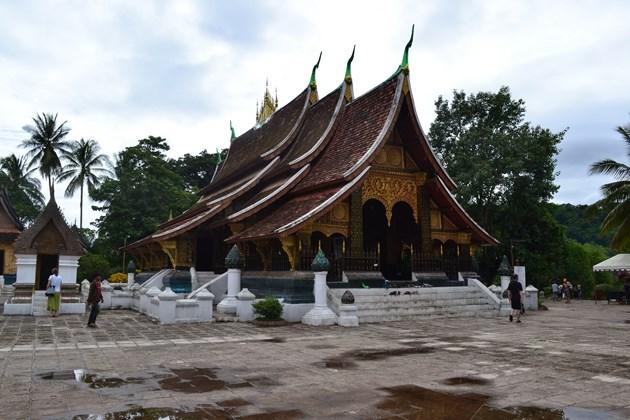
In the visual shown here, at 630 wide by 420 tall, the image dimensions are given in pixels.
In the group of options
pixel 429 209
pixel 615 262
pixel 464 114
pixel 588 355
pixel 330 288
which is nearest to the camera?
pixel 588 355

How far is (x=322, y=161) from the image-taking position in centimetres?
1700

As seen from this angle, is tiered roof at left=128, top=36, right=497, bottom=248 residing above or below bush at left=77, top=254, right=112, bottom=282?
above

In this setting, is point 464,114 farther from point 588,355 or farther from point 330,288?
point 588,355

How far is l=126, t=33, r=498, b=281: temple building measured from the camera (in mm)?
14588

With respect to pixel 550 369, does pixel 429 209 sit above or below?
above

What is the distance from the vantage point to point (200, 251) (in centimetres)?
2105

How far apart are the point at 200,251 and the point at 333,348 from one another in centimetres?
1371

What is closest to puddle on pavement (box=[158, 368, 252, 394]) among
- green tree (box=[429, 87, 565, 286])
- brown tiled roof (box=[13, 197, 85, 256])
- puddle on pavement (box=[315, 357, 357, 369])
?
puddle on pavement (box=[315, 357, 357, 369])

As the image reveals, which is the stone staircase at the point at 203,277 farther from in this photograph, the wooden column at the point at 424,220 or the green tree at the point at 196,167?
the green tree at the point at 196,167

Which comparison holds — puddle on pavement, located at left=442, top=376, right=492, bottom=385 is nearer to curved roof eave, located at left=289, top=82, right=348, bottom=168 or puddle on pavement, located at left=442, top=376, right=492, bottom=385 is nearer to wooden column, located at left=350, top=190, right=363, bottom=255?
wooden column, located at left=350, top=190, right=363, bottom=255

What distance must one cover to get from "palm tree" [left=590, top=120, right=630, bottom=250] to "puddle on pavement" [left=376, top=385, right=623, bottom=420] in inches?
696

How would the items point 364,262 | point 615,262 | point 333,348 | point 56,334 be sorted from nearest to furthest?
1. point 333,348
2. point 56,334
3. point 364,262
4. point 615,262

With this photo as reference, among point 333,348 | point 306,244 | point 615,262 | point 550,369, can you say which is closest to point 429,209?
point 306,244

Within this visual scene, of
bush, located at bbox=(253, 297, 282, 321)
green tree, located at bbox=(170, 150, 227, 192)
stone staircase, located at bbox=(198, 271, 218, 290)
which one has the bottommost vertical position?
bush, located at bbox=(253, 297, 282, 321)
